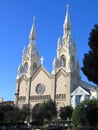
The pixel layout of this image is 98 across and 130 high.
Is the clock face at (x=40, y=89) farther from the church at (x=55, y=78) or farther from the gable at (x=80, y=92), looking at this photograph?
the gable at (x=80, y=92)

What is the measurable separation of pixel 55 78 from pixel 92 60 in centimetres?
6095

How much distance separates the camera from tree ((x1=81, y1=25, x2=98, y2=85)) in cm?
3453

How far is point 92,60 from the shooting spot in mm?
34781

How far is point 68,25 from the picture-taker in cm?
10119

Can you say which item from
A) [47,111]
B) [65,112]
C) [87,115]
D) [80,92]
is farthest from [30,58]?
[87,115]

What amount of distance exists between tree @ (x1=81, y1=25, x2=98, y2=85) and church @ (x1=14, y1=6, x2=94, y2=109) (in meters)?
54.7

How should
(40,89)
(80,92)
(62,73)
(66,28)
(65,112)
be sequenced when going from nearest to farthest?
1. (65,112)
2. (80,92)
3. (62,73)
4. (40,89)
5. (66,28)

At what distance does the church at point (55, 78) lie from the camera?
92075mm

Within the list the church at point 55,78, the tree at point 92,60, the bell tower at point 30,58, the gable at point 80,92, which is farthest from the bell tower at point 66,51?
the tree at point 92,60

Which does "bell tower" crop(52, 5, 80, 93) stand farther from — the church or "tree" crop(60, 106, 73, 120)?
"tree" crop(60, 106, 73, 120)

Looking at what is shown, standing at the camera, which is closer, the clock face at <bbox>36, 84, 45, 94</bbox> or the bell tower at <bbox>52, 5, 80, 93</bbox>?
the bell tower at <bbox>52, 5, 80, 93</bbox>

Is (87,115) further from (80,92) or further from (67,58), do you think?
(67,58)

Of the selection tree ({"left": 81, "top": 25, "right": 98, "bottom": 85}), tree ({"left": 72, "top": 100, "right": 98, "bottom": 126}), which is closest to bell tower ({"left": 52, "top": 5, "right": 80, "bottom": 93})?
tree ({"left": 72, "top": 100, "right": 98, "bottom": 126})

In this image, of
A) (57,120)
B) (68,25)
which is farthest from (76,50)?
(57,120)
